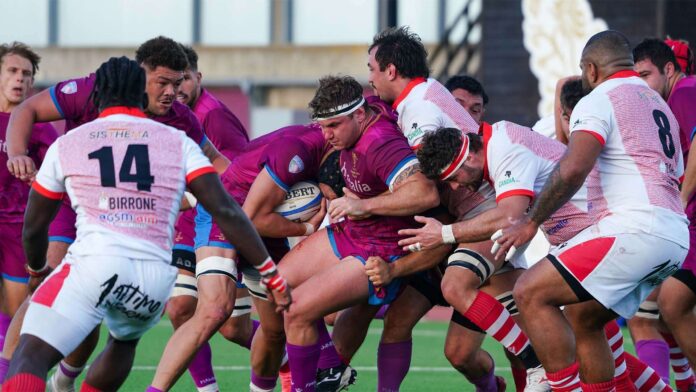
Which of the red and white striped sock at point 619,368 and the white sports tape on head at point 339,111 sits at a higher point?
the white sports tape on head at point 339,111

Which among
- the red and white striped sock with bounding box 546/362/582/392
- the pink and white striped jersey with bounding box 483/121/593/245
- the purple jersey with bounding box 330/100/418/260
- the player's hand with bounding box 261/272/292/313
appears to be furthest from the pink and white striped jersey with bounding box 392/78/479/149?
the red and white striped sock with bounding box 546/362/582/392

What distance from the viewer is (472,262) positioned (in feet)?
23.6

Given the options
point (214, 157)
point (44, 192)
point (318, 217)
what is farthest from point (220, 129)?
point (44, 192)

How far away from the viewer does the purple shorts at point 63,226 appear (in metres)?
7.81

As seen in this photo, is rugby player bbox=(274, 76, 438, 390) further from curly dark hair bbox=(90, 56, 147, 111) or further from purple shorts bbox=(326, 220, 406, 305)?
curly dark hair bbox=(90, 56, 147, 111)

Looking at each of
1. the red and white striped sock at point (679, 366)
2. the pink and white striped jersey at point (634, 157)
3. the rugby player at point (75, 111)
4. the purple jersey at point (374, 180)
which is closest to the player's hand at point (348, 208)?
the purple jersey at point (374, 180)

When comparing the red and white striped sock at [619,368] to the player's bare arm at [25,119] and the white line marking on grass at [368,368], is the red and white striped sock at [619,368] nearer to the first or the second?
the white line marking on grass at [368,368]

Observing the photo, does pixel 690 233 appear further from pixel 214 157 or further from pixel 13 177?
pixel 13 177

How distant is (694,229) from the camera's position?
27.8ft

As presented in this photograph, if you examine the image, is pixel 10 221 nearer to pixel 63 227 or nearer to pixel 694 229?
pixel 63 227

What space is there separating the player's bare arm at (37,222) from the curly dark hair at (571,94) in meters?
3.46

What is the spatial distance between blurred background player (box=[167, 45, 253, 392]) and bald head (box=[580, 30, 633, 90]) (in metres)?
2.63

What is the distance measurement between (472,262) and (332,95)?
128 cm

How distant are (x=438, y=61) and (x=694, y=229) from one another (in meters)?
12.7
